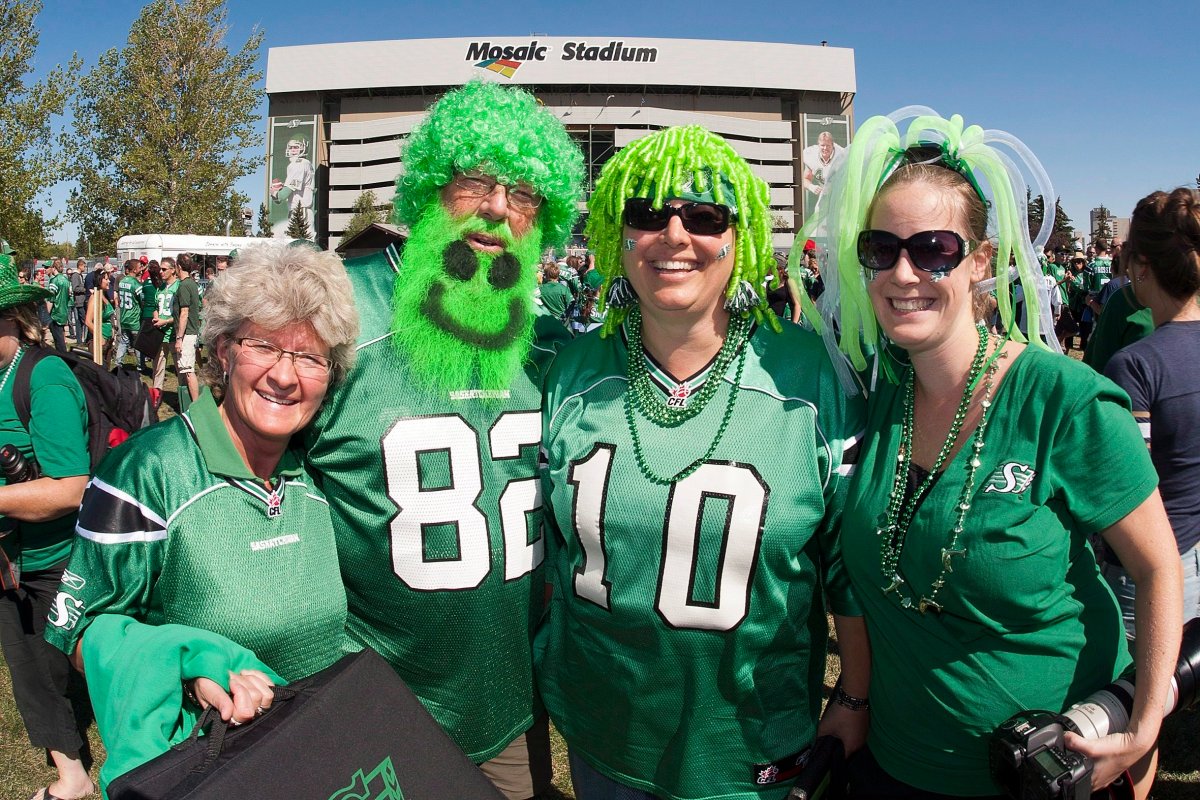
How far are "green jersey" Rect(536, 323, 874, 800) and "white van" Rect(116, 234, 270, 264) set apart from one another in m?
24.7

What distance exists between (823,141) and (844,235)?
76.5 metres

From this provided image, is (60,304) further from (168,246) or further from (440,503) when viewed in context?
(440,503)

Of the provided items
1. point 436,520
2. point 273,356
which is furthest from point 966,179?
point 273,356

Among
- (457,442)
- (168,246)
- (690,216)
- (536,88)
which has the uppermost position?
(536,88)

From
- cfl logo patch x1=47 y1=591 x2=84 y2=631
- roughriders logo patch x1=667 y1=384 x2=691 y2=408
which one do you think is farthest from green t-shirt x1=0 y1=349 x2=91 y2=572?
roughriders logo patch x1=667 y1=384 x2=691 y2=408

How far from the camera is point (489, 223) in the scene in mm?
2361

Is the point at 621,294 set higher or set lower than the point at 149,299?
lower

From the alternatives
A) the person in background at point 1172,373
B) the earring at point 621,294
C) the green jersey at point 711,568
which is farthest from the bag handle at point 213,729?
the person in background at point 1172,373

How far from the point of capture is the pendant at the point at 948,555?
5.49 feet

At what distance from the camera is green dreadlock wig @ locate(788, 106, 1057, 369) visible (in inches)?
71.1

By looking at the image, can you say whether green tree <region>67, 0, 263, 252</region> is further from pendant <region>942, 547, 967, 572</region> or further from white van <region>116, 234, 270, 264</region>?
pendant <region>942, 547, 967, 572</region>

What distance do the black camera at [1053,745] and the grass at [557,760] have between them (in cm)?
228

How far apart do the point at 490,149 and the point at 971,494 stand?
156 cm

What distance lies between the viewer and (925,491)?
176 cm
